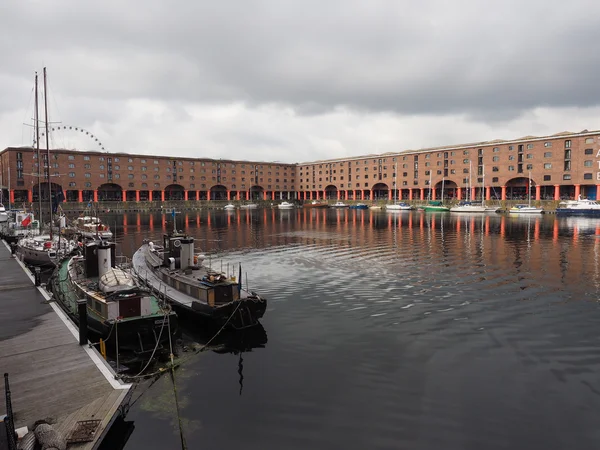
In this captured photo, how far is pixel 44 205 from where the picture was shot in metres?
134

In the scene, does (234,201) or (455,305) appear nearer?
(455,305)

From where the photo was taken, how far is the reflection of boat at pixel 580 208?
340 ft

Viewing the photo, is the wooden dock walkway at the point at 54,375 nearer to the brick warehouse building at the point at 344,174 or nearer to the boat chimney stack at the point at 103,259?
the boat chimney stack at the point at 103,259

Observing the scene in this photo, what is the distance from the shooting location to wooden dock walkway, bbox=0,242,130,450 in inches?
436

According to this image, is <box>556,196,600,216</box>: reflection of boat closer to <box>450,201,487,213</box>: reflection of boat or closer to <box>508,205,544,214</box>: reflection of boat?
<box>508,205,544,214</box>: reflection of boat

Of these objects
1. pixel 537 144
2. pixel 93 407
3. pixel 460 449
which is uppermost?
pixel 537 144

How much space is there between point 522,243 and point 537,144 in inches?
3359

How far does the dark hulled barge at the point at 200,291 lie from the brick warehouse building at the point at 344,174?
86.0 m

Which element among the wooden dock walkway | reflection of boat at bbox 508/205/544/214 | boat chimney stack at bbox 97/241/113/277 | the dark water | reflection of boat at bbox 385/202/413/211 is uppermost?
reflection of boat at bbox 385/202/413/211

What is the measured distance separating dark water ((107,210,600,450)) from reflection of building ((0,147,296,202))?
11048 cm

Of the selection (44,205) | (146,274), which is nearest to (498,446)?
(146,274)

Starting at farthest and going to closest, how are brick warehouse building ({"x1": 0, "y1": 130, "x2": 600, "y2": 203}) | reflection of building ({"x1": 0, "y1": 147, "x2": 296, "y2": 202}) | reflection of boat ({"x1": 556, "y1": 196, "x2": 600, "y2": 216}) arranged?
reflection of building ({"x1": 0, "y1": 147, "x2": 296, "y2": 202}) → brick warehouse building ({"x1": 0, "y1": 130, "x2": 600, "y2": 203}) → reflection of boat ({"x1": 556, "y1": 196, "x2": 600, "y2": 216})

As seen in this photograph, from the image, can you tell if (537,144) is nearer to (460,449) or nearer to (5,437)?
(460,449)

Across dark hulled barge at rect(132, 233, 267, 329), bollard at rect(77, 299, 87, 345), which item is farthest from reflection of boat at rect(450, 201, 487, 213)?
bollard at rect(77, 299, 87, 345)
